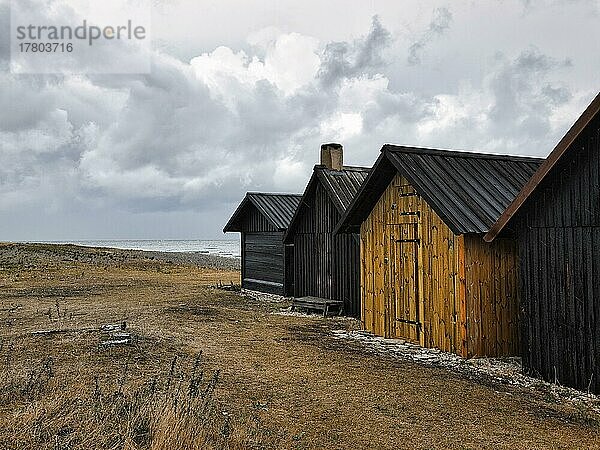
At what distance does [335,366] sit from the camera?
37.7 ft

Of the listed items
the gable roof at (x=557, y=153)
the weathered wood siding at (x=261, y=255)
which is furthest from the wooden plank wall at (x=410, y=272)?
the weathered wood siding at (x=261, y=255)

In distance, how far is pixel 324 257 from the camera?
21.5 m

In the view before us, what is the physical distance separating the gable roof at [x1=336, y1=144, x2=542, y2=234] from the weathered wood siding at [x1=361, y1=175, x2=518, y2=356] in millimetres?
419

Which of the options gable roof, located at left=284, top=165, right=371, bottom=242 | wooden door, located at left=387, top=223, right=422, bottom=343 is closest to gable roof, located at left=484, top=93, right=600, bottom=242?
wooden door, located at left=387, top=223, right=422, bottom=343

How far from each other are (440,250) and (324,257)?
29.5 ft

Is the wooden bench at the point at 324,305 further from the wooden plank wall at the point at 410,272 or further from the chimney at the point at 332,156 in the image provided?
the chimney at the point at 332,156

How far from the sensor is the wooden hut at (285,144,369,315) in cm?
1966

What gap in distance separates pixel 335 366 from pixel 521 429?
14.2 feet

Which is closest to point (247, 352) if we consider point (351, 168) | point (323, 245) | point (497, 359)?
point (497, 359)

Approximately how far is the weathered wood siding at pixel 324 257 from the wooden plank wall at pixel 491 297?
7.09 meters

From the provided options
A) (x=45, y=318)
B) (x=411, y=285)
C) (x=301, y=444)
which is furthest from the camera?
(x=45, y=318)

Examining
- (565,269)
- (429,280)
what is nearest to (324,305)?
(429,280)

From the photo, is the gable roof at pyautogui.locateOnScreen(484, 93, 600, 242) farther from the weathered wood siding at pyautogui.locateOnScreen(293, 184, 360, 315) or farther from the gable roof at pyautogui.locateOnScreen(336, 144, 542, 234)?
the weathered wood siding at pyautogui.locateOnScreen(293, 184, 360, 315)

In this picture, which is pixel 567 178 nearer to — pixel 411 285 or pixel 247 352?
pixel 411 285
